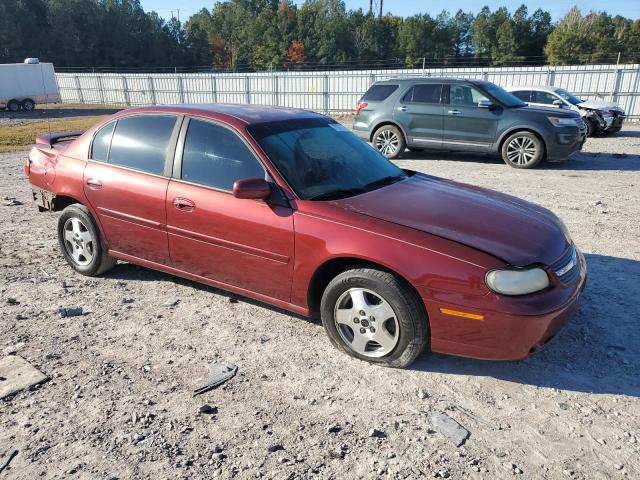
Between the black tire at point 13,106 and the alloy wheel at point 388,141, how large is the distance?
27282mm

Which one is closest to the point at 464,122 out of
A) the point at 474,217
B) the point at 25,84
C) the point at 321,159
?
the point at 321,159

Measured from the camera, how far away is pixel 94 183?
4.66 metres

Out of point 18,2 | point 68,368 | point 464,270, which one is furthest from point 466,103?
point 18,2

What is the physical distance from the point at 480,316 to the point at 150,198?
2.74m

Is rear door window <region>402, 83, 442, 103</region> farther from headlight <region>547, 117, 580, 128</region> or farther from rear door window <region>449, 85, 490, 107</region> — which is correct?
headlight <region>547, 117, 580, 128</region>

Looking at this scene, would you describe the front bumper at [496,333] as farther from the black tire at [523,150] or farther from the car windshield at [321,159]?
the black tire at [523,150]

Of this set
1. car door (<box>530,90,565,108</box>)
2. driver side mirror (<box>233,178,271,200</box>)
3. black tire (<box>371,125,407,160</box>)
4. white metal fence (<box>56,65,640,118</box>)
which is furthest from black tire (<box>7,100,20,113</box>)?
driver side mirror (<box>233,178,271,200</box>)

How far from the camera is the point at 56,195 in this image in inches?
200

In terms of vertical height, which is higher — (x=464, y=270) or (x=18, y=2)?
(x=18, y=2)

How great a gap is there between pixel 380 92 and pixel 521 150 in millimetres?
3447

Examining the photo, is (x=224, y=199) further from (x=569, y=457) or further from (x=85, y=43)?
(x=85, y=43)

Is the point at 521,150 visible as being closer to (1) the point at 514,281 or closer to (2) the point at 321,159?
(2) the point at 321,159

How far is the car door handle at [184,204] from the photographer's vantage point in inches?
159

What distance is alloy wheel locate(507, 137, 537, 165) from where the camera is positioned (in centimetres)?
1049
